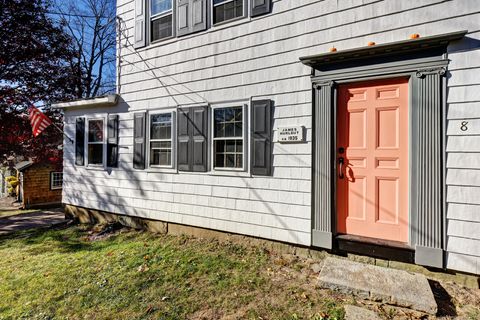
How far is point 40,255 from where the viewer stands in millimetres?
4922

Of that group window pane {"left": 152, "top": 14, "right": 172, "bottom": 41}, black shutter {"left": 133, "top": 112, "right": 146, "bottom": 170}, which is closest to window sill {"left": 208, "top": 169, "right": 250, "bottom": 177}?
black shutter {"left": 133, "top": 112, "right": 146, "bottom": 170}

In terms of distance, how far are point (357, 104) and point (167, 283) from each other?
3.48 metres

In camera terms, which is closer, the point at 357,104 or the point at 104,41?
the point at 357,104

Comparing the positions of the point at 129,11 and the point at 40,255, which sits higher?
the point at 129,11

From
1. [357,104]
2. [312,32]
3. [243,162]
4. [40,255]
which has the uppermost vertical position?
[312,32]

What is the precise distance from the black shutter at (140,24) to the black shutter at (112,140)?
5.67ft

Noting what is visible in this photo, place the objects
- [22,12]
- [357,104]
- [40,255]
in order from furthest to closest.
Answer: [22,12], [40,255], [357,104]

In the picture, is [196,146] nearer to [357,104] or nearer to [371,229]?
[357,104]

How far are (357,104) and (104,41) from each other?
1761 centimetres

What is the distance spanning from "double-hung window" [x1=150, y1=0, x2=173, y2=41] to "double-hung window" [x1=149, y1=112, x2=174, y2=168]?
1707 mm

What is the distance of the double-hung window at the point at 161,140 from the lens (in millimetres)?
5427

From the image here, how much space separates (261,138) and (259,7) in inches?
85.1

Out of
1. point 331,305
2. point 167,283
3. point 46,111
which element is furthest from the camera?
point 46,111

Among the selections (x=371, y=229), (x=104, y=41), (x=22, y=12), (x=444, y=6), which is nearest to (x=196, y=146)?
(x=371, y=229)
